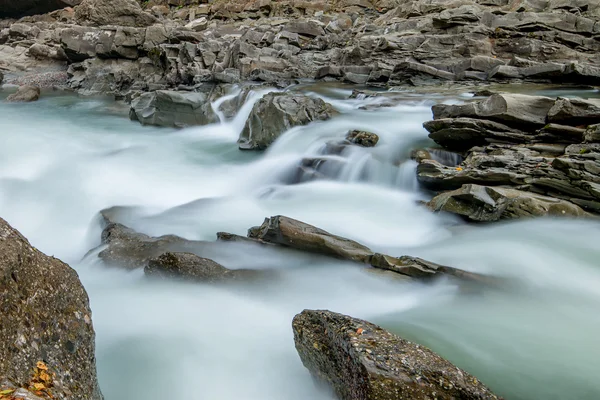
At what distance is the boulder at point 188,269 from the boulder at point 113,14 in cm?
2145

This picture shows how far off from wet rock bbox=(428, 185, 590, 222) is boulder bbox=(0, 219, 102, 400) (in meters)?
5.07

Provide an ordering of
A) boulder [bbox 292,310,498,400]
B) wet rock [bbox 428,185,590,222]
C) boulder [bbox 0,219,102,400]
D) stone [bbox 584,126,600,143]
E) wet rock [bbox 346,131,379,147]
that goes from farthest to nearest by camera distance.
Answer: wet rock [bbox 346,131,379,147] < stone [bbox 584,126,600,143] < wet rock [bbox 428,185,590,222] < boulder [bbox 292,310,498,400] < boulder [bbox 0,219,102,400]

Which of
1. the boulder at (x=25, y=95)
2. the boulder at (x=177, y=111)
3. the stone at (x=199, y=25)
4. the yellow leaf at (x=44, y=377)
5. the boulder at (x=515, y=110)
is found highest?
the yellow leaf at (x=44, y=377)

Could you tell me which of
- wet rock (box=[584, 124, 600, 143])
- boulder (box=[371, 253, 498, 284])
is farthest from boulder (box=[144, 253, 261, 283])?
wet rock (box=[584, 124, 600, 143])

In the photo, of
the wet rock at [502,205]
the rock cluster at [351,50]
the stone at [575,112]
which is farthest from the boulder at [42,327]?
the rock cluster at [351,50]

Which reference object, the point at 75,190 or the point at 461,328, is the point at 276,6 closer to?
the point at 75,190

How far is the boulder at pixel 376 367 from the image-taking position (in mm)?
2357

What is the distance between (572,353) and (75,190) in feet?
25.9

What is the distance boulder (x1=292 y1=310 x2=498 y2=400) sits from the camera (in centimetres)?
236

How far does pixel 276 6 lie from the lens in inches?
1334

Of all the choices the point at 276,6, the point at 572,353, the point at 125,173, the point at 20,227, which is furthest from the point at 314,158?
the point at 276,6

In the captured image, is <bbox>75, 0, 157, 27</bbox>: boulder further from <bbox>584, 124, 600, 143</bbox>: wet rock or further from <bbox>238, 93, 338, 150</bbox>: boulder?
<bbox>584, 124, 600, 143</bbox>: wet rock

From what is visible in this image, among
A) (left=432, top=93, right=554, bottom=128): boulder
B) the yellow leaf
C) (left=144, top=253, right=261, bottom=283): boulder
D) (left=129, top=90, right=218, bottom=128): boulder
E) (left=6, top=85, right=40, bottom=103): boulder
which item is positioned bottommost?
(left=6, top=85, right=40, bottom=103): boulder

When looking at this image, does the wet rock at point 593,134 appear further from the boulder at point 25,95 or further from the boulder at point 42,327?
the boulder at point 25,95
